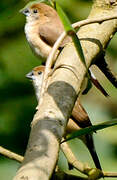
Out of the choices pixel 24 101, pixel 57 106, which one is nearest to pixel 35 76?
pixel 24 101

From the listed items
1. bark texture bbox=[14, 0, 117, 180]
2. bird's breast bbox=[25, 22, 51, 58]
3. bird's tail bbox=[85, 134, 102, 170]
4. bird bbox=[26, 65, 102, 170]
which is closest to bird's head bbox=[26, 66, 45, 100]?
bird bbox=[26, 65, 102, 170]

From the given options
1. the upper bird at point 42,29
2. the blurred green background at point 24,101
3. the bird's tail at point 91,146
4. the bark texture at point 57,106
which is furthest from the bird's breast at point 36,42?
the bark texture at point 57,106

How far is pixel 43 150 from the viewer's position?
65.2 inches

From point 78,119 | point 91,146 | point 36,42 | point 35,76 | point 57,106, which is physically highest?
point 57,106

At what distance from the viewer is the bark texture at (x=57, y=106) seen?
1596 mm

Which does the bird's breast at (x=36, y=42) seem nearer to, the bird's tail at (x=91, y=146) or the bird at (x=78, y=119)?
the bird at (x=78, y=119)

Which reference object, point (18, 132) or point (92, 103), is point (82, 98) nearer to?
point (92, 103)

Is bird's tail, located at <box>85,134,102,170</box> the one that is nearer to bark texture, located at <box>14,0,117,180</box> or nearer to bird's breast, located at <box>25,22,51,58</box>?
bird's breast, located at <box>25,22,51,58</box>

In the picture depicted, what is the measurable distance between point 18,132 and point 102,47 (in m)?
1.52

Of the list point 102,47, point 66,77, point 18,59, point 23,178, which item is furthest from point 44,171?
point 18,59

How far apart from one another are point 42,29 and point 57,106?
2.78 m

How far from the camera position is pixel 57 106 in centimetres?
196

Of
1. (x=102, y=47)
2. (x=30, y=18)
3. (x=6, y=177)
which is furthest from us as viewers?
(x=30, y=18)

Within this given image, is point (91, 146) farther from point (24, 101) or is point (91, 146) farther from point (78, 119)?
point (24, 101)
